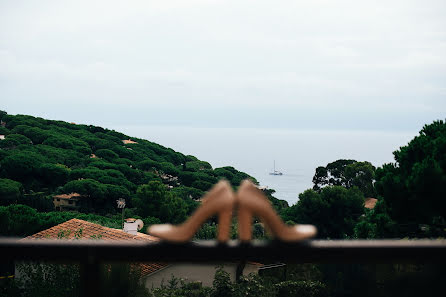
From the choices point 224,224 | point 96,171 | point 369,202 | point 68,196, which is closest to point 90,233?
point 224,224

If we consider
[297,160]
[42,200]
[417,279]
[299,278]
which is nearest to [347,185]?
[42,200]

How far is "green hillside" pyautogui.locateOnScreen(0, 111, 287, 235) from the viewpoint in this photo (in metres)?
33.8

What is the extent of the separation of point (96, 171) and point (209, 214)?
40792 millimetres

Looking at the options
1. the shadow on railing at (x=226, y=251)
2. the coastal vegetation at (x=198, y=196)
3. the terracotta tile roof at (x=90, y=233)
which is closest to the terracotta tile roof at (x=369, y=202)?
the coastal vegetation at (x=198, y=196)

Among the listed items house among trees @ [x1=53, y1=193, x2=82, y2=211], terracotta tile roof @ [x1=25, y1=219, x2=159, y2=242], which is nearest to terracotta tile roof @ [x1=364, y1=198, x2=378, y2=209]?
house among trees @ [x1=53, y1=193, x2=82, y2=211]

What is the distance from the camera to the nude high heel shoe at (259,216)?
130 centimetres

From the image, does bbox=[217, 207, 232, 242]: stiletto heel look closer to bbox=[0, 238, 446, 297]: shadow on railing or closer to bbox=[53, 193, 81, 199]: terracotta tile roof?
bbox=[0, 238, 446, 297]: shadow on railing

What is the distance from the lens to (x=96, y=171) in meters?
40.9

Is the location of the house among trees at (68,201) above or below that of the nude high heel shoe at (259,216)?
above

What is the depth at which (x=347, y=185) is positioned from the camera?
41.6 meters

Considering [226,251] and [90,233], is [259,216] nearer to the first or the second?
[226,251]

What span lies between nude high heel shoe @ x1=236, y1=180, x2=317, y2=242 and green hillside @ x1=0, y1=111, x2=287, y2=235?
30.6 m

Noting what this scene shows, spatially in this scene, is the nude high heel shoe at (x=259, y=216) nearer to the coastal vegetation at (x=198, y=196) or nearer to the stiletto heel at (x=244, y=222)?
the stiletto heel at (x=244, y=222)

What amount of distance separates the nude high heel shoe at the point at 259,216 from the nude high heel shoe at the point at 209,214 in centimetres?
3
